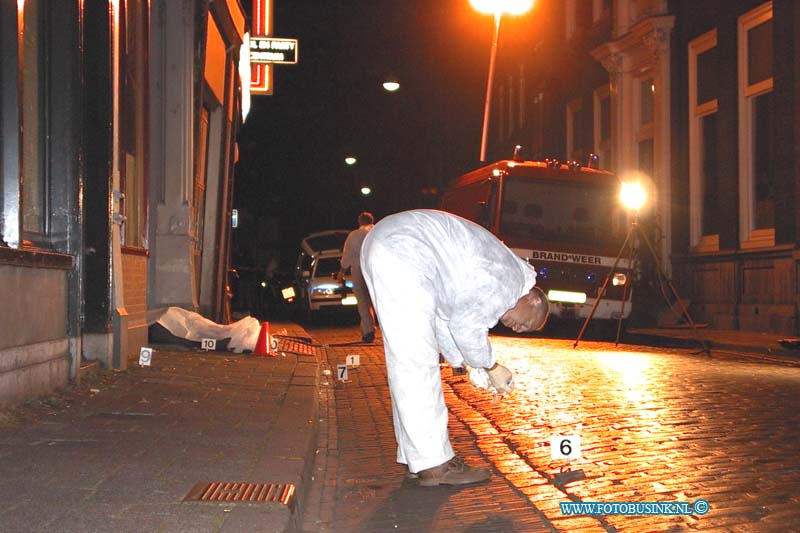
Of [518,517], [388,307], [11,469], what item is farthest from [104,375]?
[518,517]

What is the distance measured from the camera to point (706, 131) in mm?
21516

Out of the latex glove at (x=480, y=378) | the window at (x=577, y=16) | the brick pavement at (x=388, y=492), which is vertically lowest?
the brick pavement at (x=388, y=492)

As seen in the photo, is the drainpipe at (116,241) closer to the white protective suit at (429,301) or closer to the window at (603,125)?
the white protective suit at (429,301)

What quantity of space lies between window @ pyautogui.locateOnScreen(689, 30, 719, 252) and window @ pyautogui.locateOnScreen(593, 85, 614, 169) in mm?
5937

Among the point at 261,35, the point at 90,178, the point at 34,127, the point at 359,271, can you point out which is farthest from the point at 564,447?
the point at 261,35

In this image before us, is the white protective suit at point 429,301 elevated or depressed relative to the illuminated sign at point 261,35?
depressed

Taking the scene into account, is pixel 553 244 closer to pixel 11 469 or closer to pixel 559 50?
pixel 11 469

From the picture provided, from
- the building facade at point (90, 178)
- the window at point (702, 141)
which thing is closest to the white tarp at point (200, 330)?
the building facade at point (90, 178)

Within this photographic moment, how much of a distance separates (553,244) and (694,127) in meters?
6.21

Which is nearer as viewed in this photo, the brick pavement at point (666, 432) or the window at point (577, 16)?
the brick pavement at point (666, 432)

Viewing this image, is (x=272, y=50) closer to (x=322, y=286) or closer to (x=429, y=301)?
(x=322, y=286)

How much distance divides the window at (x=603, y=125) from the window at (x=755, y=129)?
853 centimetres

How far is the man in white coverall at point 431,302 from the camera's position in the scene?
4980 millimetres

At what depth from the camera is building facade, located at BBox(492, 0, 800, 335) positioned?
17.5 meters
